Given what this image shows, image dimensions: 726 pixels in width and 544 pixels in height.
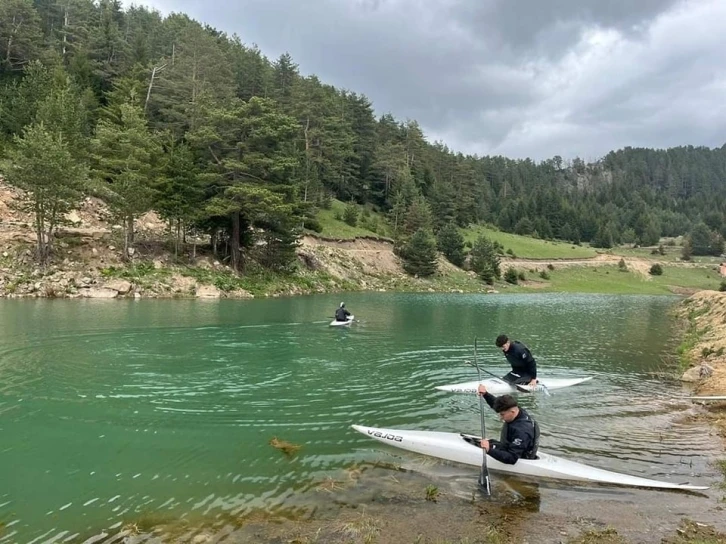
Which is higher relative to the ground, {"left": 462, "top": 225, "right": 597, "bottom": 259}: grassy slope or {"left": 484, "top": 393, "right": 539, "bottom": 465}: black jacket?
{"left": 462, "top": 225, "right": 597, "bottom": 259}: grassy slope

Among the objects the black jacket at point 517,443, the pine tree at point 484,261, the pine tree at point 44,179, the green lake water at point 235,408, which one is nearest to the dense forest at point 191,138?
the pine tree at point 44,179

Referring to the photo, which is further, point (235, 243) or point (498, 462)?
point (235, 243)

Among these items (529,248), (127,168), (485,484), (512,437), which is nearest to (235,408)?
(485,484)

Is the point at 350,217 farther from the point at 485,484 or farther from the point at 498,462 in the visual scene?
the point at 485,484

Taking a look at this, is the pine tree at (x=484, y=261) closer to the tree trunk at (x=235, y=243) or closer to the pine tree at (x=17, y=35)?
the tree trunk at (x=235, y=243)

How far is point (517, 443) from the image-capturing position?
10.2 metres

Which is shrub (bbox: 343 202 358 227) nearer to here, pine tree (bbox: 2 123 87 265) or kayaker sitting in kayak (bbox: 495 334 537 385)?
pine tree (bbox: 2 123 87 265)

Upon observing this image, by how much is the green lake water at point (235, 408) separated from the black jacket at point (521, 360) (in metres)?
1.10

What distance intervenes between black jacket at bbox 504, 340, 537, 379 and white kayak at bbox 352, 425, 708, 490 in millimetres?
6755

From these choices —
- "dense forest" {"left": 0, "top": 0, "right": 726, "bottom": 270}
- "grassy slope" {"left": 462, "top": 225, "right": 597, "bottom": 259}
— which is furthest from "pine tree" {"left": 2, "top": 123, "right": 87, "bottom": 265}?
"grassy slope" {"left": 462, "top": 225, "right": 597, "bottom": 259}

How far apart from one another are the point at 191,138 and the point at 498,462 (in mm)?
50536

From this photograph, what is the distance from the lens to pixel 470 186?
125m

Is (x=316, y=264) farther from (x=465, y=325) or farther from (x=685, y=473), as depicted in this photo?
(x=685, y=473)

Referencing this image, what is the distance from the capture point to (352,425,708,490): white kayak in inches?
395
